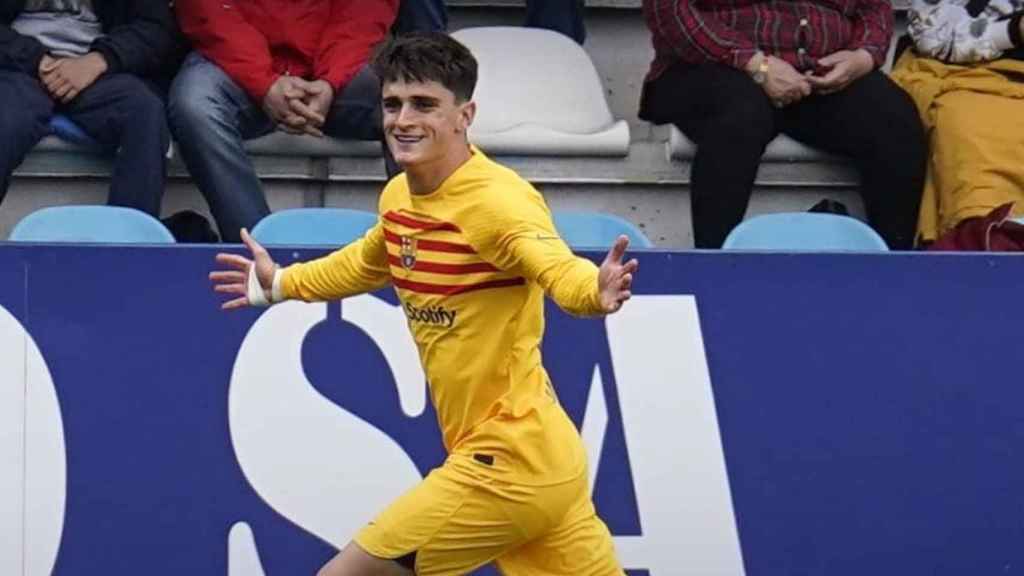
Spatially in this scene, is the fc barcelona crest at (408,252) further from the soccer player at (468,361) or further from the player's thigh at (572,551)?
the player's thigh at (572,551)

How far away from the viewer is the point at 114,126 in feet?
21.1

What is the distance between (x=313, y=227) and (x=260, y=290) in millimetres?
1032

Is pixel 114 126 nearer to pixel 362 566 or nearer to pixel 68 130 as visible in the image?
pixel 68 130

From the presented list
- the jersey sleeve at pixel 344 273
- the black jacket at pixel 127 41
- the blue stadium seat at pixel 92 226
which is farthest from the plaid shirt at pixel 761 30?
the jersey sleeve at pixel 344 273

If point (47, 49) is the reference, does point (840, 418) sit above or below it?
below

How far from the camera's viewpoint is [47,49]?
6.61 m

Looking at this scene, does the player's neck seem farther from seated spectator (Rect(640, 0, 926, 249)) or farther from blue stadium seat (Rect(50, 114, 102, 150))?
blue stadium seat (Rect(50, 114, 102, 150))

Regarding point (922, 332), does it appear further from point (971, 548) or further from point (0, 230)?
point (0, 230)

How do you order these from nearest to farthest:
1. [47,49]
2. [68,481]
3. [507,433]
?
1. [507,433]
2. [68,481]
3. [47,49]

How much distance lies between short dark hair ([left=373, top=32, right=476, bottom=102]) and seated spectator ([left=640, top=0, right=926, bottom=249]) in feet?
6.63

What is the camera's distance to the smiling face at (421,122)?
4520 millimetres

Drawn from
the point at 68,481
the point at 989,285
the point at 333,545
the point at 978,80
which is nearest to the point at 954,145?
the point at 978,80

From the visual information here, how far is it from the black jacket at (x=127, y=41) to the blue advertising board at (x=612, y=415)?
4.29 feet

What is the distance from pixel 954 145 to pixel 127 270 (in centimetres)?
278
